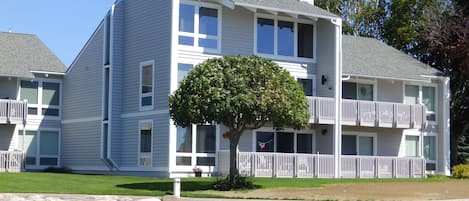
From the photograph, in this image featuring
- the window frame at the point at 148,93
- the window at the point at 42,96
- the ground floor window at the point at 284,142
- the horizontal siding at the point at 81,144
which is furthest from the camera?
the window at the point at 42,96

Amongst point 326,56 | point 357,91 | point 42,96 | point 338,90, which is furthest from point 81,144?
point 357,91

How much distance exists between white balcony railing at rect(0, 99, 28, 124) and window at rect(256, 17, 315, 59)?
12.4 metres

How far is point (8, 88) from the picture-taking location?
40531 mm

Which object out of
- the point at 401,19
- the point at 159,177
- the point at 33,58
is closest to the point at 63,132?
the point at 33,58

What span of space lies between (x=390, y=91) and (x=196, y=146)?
1299 cm

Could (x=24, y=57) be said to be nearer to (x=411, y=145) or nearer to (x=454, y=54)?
(x=411, y=145)

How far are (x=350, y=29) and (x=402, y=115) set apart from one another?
19800 millimetres

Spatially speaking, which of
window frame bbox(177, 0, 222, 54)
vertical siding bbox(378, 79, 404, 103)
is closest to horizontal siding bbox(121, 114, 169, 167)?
window frame bbox(177, 0, 222, 54)

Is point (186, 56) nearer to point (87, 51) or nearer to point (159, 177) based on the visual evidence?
point (159, 177)

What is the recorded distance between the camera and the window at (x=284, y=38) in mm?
36500

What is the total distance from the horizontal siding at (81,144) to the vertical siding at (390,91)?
14.9 metres

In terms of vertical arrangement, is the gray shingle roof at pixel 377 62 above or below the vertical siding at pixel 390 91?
above

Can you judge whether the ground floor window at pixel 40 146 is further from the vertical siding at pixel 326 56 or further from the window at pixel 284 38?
the vertical siding at pixel 326 56

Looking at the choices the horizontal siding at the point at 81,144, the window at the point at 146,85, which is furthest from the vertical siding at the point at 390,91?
the horizontal siding at the point at 81,144
